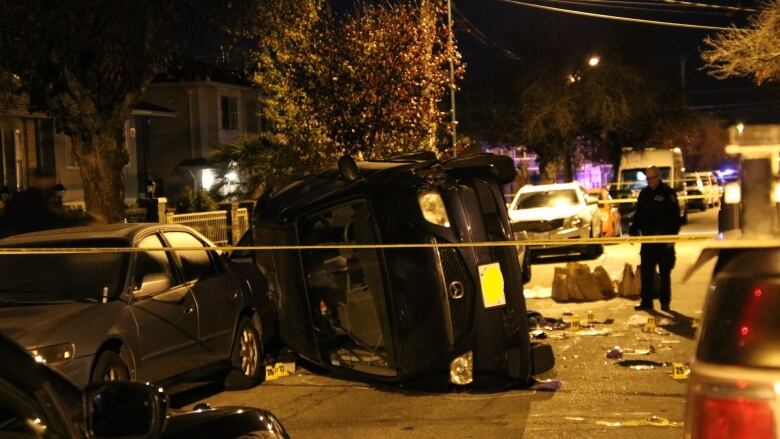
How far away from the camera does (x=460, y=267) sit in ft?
25.0

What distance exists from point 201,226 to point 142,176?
15.8 m

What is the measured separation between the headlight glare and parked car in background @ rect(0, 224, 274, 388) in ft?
7.25

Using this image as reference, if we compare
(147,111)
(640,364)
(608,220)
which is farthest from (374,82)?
(147,111)

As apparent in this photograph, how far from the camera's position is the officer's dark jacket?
11.8 meters

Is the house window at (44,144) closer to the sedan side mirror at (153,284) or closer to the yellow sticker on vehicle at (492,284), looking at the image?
the sedan side mirror at (153,284)

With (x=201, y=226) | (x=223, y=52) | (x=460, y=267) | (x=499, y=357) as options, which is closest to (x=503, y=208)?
(x=460, y=267)

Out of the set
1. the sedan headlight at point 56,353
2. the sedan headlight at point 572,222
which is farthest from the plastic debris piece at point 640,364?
the sedan headlight at point 572,222

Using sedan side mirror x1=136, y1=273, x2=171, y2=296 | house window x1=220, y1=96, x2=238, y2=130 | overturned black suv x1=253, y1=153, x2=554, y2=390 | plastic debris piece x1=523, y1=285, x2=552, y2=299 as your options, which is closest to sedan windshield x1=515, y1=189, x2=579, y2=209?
plastic debris piece x1=523, y1=285, x2=552, y2=299

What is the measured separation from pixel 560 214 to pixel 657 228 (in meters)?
8.07

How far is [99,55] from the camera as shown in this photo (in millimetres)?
12930

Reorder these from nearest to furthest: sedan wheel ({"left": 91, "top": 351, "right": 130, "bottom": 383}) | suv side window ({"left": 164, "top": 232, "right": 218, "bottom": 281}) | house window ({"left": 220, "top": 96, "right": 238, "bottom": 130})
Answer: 1. sedan wheel ({"left": 91, "top": 351, "right": 130, "bottom": 383})
2. suv side window ({"left": 164, "top": 232, "right": 218, "bottom": 281})
3. house window ({"left": 220, "top": 96, "right": 238, "bottom": 130})

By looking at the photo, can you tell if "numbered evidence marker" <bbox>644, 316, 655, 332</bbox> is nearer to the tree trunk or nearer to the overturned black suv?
the overturned black suv

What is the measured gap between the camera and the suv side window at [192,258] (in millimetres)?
8836

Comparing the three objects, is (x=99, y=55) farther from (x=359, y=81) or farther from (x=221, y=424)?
(x=221, y=424)
